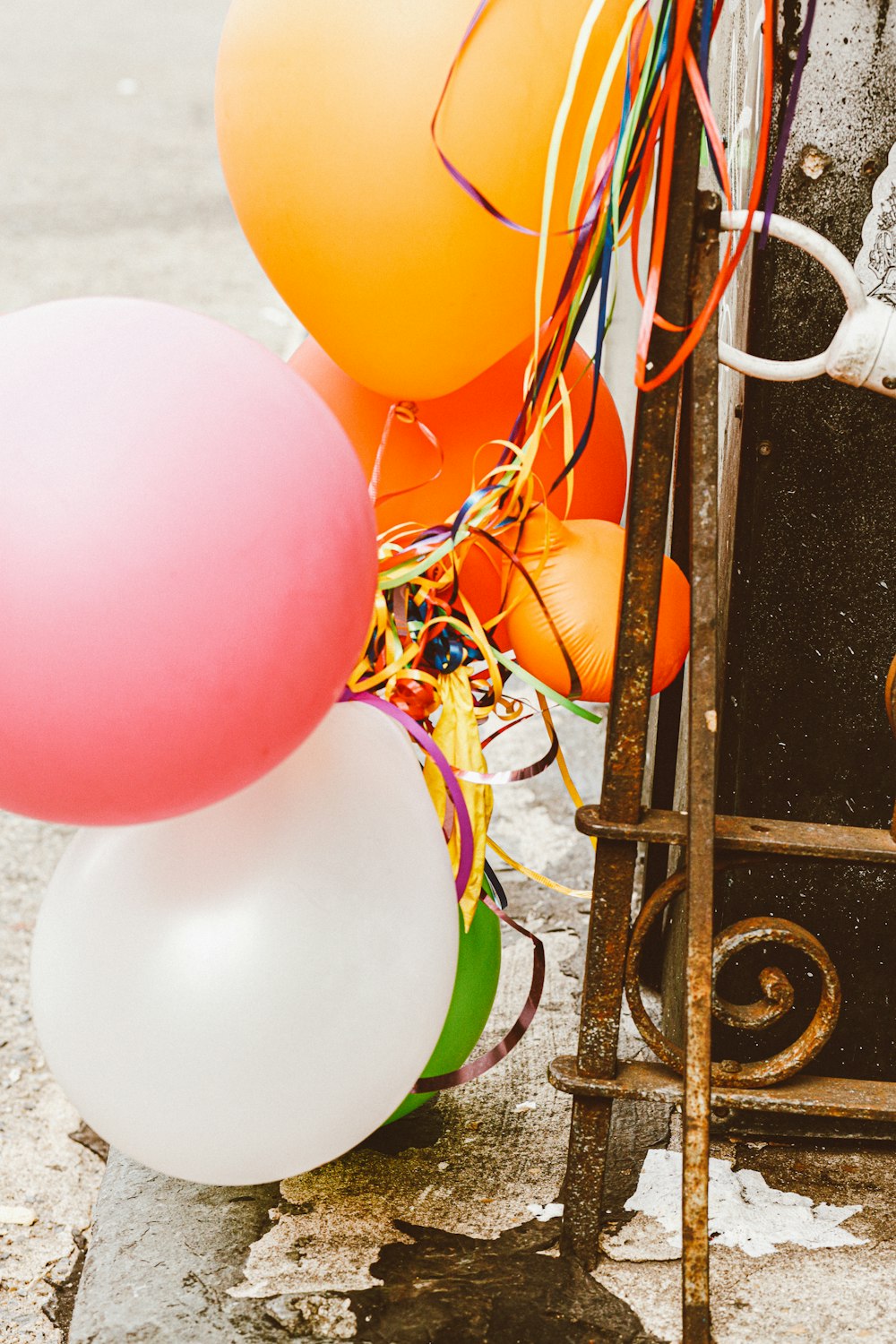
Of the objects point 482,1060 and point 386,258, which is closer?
point 386,258

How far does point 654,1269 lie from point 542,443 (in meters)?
0.98

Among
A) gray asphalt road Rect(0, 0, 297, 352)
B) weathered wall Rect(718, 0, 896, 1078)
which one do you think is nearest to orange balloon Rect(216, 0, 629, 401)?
weathered wall Rect(718, 0, 896, 1078)

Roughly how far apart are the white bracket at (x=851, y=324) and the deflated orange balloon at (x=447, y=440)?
0.30 meters

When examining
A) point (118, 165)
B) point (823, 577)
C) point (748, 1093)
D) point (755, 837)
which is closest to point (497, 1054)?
point (748, 1093)

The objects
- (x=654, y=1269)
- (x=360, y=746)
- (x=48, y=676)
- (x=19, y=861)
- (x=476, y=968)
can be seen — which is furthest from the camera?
(x=19, y=861)

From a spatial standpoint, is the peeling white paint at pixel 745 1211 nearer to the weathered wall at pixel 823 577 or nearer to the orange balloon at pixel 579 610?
the weathered wall at pixel 823 577

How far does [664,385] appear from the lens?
135 centimetres

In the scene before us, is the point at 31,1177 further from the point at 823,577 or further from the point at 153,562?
the point at 823,577

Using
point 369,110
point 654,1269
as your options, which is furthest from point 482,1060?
point 369,110

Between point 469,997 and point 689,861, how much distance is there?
1.35ft

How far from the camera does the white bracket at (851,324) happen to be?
52.0 inches

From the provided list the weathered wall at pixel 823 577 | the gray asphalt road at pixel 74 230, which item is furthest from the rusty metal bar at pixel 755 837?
the gray asphalt road at pixel 74 230

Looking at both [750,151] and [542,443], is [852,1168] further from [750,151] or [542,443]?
[750,151]

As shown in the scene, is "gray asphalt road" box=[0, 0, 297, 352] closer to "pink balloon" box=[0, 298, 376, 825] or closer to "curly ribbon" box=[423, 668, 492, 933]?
"curly ribbon" box=[423, 668, 492, 933]
